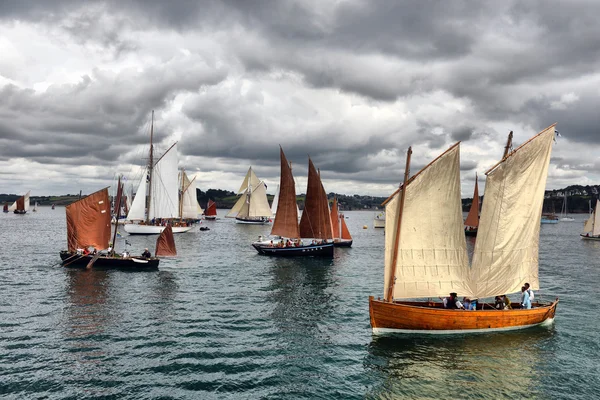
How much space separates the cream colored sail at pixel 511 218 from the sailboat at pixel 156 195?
311 ft

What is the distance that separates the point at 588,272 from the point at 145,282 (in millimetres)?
61463

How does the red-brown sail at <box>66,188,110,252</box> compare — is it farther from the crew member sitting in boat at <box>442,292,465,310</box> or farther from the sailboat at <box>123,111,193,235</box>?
the sailboat at <box>123,111,193,235</box>

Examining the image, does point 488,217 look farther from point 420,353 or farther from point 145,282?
point 145,282

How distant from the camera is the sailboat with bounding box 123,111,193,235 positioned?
386ft

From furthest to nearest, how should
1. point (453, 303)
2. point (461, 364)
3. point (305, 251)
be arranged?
point (305, 251) < point (453, 303) < point (461, 364)

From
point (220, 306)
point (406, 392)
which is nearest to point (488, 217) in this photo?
point (406, 392)

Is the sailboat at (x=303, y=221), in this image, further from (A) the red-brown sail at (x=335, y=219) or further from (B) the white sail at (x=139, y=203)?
(B) the white sail at (x=139, y=203)

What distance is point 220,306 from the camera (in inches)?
1608

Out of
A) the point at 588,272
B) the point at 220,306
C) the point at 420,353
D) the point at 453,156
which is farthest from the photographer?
the point at 588,272

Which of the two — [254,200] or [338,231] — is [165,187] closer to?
[338,231]

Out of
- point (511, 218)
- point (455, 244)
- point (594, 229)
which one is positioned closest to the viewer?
point (455, 244)

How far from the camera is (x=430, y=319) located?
104 feet

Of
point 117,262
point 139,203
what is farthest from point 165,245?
point 139,203

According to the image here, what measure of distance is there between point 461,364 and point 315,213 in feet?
167
